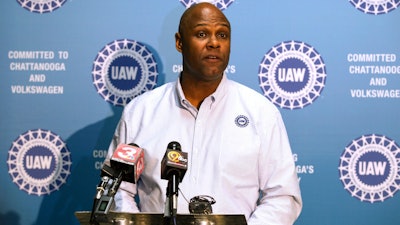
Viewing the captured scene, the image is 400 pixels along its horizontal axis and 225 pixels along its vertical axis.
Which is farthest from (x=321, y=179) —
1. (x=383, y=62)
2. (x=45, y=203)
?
(x=45, y=203)

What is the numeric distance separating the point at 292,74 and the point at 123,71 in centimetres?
94

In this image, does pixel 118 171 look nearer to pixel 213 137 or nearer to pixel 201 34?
pixel 213 137

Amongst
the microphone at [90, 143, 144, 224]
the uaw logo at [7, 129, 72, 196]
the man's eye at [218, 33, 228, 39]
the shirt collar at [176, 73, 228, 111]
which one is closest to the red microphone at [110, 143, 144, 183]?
the microphone at [90, 143, 144, 224]

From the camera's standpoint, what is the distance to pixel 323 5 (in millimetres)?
2924

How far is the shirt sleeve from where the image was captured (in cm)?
226

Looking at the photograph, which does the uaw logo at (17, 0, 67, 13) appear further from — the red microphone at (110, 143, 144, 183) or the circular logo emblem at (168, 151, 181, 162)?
the circular logo emblem at (168, 151, 181, 162)

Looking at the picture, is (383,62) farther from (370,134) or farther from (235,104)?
(235,104)

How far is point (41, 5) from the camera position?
3.08m

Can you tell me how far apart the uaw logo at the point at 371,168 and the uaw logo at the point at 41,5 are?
180 centimetres

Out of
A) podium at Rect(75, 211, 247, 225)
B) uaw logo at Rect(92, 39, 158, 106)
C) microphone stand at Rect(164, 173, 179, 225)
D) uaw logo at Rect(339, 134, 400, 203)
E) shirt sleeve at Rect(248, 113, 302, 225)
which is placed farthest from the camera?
uaw logo at Rect(92, 39, 158, 106)

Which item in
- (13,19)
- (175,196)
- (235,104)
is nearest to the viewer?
(175,196)

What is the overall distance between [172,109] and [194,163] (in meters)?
0.30

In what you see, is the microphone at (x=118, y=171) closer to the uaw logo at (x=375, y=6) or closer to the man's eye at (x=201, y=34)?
the man's eye at (x=201, y=34)

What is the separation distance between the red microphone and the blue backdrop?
1.45 m
